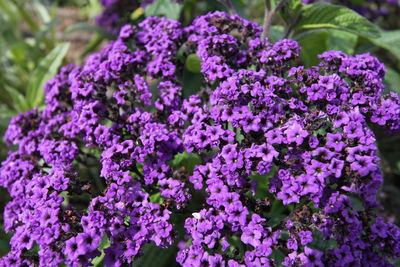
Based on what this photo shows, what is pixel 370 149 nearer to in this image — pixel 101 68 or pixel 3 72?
pixel 101 68

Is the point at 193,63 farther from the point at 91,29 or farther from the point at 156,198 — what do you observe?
the point at 91,29

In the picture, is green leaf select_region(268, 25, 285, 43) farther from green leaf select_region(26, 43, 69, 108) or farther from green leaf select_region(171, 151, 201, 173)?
green leaf select_region(26, 43, 69, 108)

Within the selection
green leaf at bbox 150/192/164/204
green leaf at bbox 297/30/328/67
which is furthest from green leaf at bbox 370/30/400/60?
green leaf at bbox 150/192/164/204

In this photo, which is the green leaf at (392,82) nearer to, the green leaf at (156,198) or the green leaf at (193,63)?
the green leaf at (193,63)

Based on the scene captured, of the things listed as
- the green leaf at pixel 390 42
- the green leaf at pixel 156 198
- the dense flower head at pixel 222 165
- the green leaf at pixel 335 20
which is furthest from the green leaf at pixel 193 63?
the green leaf at pixel 390 42

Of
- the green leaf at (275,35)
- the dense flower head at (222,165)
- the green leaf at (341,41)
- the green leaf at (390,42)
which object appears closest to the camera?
the dense flower head at (222,165)

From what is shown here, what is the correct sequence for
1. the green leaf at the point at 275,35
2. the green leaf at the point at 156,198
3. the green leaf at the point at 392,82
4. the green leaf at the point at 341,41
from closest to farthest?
the green leaf at the point at 156,198, the green leaf at the point at 392,82, the green leaf at the point at 275,35, the green leaf at the point at 341,41
